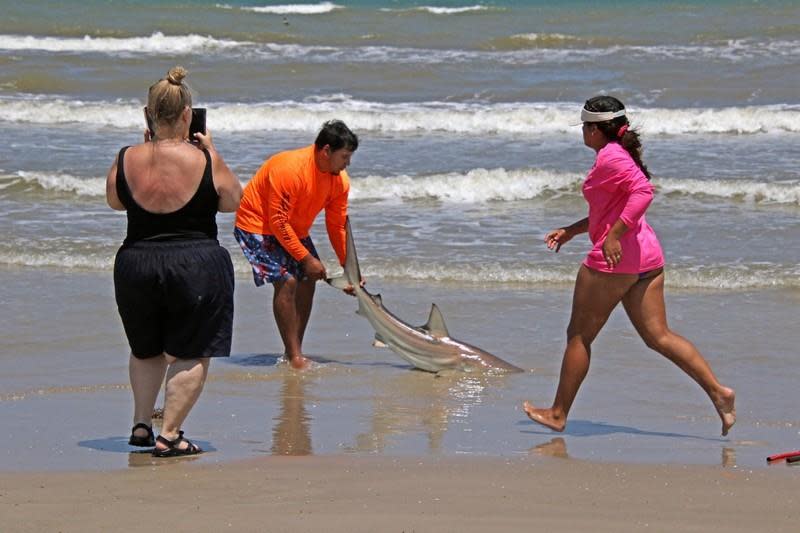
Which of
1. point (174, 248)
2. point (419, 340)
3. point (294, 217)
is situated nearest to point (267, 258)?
point (294, 217)

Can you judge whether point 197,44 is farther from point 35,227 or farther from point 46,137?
point 35,227

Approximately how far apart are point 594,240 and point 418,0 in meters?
28.2

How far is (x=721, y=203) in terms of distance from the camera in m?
12.0

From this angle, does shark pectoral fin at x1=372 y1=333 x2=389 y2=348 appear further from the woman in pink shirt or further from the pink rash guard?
the pink rash guard

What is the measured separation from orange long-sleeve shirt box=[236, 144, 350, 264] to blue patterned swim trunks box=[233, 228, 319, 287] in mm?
47

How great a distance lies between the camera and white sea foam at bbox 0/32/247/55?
81.8 feet

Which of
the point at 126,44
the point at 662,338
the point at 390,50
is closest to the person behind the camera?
the point at 662,338

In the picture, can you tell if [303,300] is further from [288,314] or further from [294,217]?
[294,217]

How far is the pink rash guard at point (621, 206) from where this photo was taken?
17.4ft

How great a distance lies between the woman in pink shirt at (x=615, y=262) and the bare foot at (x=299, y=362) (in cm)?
168

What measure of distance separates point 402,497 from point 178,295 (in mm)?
1150

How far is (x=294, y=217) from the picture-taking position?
23.0 feet

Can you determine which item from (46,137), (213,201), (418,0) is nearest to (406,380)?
(213,201)

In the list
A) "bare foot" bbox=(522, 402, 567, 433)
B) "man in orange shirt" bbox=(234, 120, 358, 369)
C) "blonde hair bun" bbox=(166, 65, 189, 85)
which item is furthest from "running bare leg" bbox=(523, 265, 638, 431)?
"blonde hair bun" bbox=(166, 65, 189, 85)
